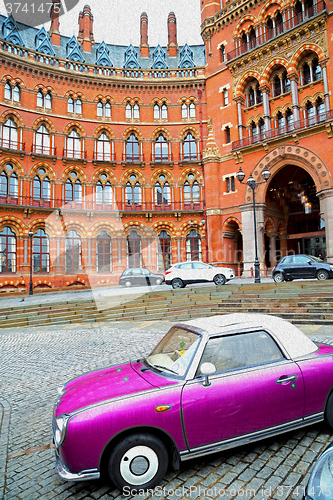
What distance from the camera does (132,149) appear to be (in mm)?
31828

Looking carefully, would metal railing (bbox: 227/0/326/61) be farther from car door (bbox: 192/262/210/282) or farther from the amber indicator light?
the amber indicator light

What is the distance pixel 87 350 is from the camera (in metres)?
8.69

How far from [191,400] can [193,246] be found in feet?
92.3

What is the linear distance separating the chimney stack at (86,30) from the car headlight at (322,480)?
128 ft

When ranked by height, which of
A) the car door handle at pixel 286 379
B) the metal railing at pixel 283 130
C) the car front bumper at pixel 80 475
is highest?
the metal railing at pixel 283 130

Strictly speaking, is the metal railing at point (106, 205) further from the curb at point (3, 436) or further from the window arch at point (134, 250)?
the curb at point (3, 436)

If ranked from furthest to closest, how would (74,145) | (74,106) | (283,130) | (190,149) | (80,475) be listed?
(190,149) < (74,106) < (74,145) < (283,130) < (80,475)

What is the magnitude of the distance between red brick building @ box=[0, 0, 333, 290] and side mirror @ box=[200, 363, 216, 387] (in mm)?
22869

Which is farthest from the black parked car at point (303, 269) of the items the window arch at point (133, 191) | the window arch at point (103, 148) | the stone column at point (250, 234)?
the window arch at point (103, 148)

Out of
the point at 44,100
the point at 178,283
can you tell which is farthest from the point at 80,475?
the point at 44,100

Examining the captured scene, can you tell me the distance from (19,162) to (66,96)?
7923 mm

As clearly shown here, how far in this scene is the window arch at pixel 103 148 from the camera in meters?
30.9

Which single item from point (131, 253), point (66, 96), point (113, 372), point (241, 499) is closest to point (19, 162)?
point (66, 96)

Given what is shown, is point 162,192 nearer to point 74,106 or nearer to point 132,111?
point 132,111
